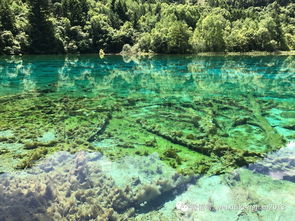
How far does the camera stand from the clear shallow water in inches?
293

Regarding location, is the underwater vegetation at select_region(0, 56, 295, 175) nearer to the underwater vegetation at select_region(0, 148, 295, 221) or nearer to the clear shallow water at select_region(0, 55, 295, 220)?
the clear shallow water at select_region(0, 55, 295, 220)

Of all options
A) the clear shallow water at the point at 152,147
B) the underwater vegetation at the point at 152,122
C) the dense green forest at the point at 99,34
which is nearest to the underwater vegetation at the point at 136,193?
the clear shallow water at the point at 152,147

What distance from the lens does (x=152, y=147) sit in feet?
38.1

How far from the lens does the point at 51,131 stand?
13.3 m

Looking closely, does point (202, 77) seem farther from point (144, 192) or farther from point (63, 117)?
point (144, 192)

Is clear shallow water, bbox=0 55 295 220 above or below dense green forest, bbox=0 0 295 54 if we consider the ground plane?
below

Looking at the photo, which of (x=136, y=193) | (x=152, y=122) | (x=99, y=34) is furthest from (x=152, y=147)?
(x=99, y=34)

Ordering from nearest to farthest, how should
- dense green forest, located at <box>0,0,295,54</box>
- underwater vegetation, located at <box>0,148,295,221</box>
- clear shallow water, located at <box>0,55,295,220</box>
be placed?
1. underwater vegetation, located at <box>0,148,295,221</box>
2. clear shallow water, located at <box>0,55,295,220</box>
3. dense green forest, located at <box>0,0,295,54</box>

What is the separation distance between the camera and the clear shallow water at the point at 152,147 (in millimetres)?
7453

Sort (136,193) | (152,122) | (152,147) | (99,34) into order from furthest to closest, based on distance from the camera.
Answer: (99,34)
(152,122)
(152,147)
(136,193)

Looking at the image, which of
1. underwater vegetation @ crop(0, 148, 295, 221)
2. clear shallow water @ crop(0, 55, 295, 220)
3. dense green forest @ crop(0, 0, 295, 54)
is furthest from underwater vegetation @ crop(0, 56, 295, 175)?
dense green forest @ crop(0, 0, 295, 54)

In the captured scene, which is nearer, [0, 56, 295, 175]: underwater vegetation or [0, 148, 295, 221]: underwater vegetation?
[0, 148, 295, 221]: underwater vegetation

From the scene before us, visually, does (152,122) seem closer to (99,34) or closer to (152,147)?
(152,147)

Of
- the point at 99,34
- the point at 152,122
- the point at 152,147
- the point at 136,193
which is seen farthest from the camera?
the point at 99,34
